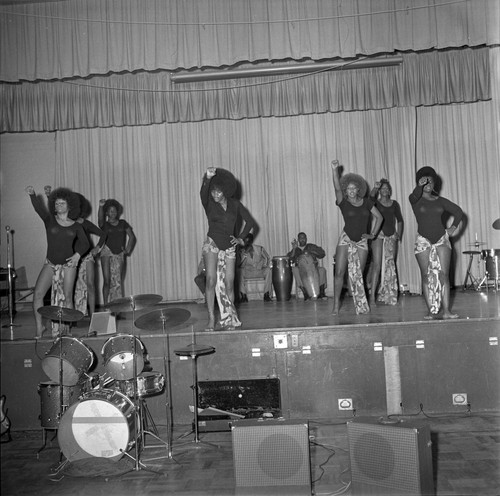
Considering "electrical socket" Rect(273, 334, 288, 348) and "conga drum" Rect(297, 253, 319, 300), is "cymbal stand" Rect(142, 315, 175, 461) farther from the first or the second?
"conga drum" Rect(297, 253, 319, 300)

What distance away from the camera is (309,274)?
39.6 feet

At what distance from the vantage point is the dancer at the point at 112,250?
449 inches

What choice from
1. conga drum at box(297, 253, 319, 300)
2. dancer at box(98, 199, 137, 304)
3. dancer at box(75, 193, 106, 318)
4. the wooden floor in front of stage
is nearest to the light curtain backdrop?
conga drum at box(297, 253, 319, 300)

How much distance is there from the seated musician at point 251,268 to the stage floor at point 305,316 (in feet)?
2.59

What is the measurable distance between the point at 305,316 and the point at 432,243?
1967mm

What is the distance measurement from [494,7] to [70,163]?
8.45m

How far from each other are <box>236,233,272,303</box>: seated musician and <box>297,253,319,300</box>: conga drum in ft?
2.23

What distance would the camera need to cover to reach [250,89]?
11945mm

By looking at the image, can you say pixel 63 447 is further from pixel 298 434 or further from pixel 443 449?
pixel 443 449

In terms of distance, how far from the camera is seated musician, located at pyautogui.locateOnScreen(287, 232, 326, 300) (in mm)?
12117

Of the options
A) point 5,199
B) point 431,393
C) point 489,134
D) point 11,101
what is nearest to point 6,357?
point 431,393

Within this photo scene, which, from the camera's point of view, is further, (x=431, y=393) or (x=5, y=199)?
(x=5, y=199)

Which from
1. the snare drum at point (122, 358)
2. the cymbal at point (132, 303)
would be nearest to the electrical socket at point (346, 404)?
the snare drum at point (122, 358)

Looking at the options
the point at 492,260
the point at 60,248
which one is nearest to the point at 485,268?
the point at 492,260
